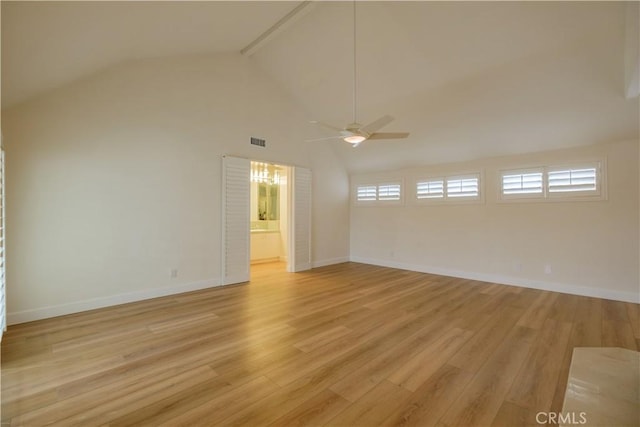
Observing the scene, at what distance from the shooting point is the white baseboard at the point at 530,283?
4.05 m

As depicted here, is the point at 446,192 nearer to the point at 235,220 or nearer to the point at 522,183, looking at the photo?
the point at 522,183

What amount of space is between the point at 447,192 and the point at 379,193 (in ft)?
5.33

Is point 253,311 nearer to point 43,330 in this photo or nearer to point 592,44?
point 43,330

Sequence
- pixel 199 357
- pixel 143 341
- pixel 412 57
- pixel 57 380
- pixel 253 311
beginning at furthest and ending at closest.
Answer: pixel 412 57 → pixel 253 311 → pixel 143 341 → pixel 199 357 → pixel 57 380

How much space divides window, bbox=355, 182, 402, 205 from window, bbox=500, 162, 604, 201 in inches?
83.5

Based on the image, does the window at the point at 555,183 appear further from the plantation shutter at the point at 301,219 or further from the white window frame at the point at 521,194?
the plantation shutter at the point at 301,219

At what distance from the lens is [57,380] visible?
2.12 meters

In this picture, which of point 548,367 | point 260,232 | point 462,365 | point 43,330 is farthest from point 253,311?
point 260,232

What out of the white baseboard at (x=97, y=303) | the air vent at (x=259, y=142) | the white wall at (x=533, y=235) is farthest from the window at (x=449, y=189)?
the white baseboard at (x=97, y=303)

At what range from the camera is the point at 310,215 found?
6.29 metres

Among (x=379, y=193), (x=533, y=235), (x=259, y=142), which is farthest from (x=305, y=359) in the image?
(x=379, y=193)

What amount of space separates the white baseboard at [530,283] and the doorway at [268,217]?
9.26 feet

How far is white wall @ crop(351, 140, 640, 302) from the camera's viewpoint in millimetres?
4043

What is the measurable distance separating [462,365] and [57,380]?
3222 millimetres
